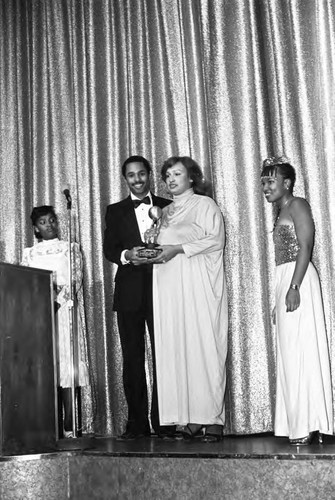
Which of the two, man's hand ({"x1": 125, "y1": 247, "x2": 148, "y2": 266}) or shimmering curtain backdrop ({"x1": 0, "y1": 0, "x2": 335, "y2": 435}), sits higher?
shimmering curtain backdrop ({"x1": 0, "y1": 0, "x2": 335, "y2": 435})

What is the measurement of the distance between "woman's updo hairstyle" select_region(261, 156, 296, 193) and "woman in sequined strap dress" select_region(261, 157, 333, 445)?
177mm

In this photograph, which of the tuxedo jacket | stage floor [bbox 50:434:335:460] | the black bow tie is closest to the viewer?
stage floor [bbox 50:434:335:460]

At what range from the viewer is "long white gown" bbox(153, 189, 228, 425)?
4578 mm

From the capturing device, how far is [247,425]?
5.05m

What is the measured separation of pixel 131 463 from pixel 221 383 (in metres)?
0.77

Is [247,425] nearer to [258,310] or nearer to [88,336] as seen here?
[258,310]

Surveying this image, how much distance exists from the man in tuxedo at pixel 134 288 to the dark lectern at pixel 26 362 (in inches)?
24.3

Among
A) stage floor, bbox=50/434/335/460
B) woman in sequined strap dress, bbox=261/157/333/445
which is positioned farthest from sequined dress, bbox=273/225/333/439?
stage floor, bbox=50/434/335/460

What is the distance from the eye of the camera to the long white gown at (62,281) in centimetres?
533

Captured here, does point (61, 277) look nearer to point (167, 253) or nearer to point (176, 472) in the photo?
point (167, 253)

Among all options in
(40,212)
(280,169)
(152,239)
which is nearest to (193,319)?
(152,239)

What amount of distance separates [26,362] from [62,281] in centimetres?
125

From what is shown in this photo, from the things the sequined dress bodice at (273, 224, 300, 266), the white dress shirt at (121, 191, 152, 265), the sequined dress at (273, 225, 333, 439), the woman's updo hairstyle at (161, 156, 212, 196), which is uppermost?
the woman's updo hairstyle at (161, 156, 212, 196)

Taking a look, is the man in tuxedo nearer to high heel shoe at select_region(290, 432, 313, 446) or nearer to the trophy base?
the trophy base
